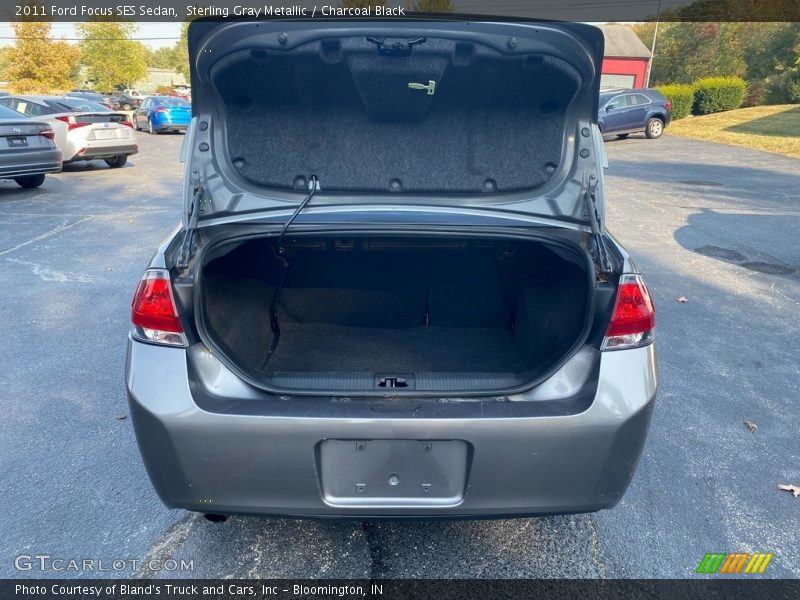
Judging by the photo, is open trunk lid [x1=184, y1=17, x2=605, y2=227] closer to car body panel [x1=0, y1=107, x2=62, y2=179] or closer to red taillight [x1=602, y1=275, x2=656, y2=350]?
red taillight [x1=602, y1=275, x2=656, y2=350]

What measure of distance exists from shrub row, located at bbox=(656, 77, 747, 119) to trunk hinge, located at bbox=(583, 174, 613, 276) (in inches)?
1171

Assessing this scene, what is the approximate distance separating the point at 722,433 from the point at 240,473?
2.66 m

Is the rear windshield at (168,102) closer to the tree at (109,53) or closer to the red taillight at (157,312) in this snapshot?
the red taillight at (157,312)

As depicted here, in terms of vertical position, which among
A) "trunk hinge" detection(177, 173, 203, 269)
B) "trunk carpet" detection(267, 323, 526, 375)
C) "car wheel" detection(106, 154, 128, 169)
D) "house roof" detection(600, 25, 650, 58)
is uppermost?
"house roof" detection(600, 25, 650, 58)

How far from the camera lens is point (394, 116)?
2508 mm

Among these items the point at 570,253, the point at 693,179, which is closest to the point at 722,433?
the point at 570,253

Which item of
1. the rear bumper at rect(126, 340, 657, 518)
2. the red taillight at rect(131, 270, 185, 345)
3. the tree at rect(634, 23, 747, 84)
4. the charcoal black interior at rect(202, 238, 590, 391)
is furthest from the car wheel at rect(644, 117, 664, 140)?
the tree at rect(634, 23, 747, 84)

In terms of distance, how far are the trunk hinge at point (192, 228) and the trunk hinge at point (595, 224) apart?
145 cm

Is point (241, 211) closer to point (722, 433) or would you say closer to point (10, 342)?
point (722, 433)

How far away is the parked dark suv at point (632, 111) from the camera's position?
62.3ft

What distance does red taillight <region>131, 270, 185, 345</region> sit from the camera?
196cm

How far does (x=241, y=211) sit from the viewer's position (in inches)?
88.7

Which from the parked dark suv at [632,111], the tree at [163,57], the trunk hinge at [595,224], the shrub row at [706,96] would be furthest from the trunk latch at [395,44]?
the tree at [163,57]

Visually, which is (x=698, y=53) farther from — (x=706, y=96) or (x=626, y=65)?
(x=706, y=96)
